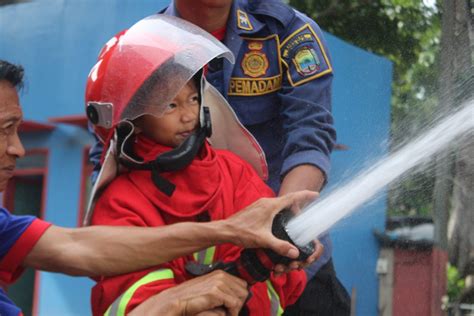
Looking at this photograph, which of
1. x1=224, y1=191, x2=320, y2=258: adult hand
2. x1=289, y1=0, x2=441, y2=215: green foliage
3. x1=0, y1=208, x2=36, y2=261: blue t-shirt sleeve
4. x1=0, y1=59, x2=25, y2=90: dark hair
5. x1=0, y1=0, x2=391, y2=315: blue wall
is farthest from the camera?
x1=0, y1=0, x2=391, y2=315: blue wall

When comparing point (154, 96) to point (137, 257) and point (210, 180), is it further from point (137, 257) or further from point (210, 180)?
point (137, 257)

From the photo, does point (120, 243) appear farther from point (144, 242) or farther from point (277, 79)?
point (277, 79)

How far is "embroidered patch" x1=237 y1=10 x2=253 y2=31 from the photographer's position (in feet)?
8.46

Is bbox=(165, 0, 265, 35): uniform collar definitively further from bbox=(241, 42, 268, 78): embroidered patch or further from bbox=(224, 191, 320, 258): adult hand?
bbox=(224, 191, 320, 258): adult hand

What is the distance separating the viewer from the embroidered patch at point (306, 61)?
2514mm

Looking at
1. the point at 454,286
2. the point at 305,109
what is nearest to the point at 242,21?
the point at 305,109

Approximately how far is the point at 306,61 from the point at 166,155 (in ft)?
1.85

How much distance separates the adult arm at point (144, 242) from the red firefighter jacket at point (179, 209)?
1.4 inches

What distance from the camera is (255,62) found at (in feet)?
8.46

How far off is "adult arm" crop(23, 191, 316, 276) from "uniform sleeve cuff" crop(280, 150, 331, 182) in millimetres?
285

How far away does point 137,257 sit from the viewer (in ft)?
6.94

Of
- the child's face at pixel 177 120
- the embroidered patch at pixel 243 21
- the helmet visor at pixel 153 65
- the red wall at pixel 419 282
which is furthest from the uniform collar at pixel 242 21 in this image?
the red wall at pixel 419 282

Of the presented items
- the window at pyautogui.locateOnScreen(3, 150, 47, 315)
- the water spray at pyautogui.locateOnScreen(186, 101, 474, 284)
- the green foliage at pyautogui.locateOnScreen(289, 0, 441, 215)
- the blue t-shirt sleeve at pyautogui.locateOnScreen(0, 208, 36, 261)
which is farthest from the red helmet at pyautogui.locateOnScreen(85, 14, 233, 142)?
the window at pyautogui.locateOnScreen(3, 150, 47, 315)

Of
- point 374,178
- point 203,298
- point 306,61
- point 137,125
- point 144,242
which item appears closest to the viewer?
point 203,298
